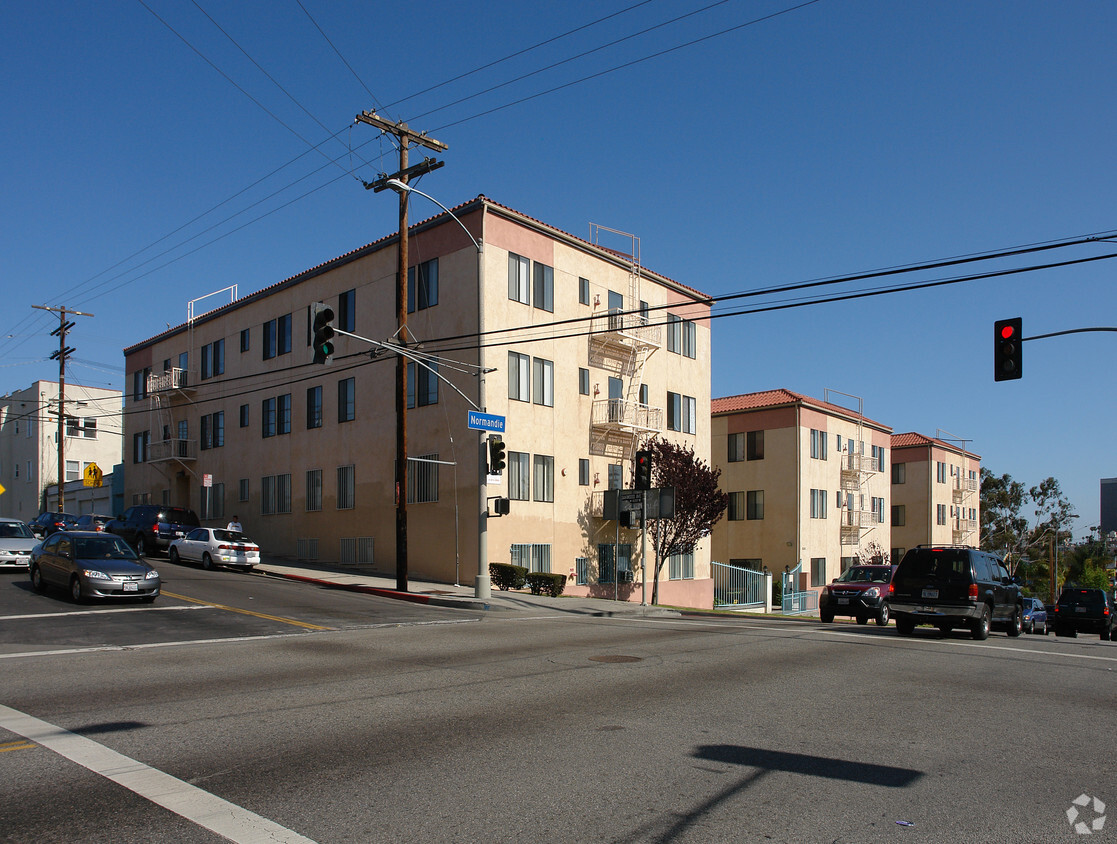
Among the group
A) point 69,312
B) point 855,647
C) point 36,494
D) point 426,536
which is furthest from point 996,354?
point 36,494

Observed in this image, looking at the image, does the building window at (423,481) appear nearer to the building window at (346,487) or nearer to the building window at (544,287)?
the building window at (346,487)

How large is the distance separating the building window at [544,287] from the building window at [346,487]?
1023 centimetres

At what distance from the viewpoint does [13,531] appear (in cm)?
2816

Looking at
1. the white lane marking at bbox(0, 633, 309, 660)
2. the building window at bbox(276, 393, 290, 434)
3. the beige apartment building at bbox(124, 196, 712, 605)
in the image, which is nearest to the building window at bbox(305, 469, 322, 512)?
the beige apartment building at bbox(124, 196, 712, 605)

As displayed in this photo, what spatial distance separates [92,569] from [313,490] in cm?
1777

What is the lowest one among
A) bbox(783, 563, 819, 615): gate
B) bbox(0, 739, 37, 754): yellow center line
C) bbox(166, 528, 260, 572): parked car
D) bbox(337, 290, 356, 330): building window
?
bbox(783, 563, 819, 615): gate

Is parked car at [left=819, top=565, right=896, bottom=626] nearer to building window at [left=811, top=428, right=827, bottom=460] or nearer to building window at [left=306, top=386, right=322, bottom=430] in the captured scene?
building window at [left=306, top=386, right=322, bottom=430]

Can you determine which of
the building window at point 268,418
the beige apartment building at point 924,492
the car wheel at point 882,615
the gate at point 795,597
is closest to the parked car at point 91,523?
the building window at point 268,418

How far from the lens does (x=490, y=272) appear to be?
30250 mm

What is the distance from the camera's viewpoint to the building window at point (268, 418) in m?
40.5

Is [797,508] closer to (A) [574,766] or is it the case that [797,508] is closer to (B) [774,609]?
(B) [774,609]

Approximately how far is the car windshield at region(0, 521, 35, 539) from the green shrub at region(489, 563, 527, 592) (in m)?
14.9

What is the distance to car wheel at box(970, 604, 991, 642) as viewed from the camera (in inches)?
711

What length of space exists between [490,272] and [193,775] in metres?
25.1
